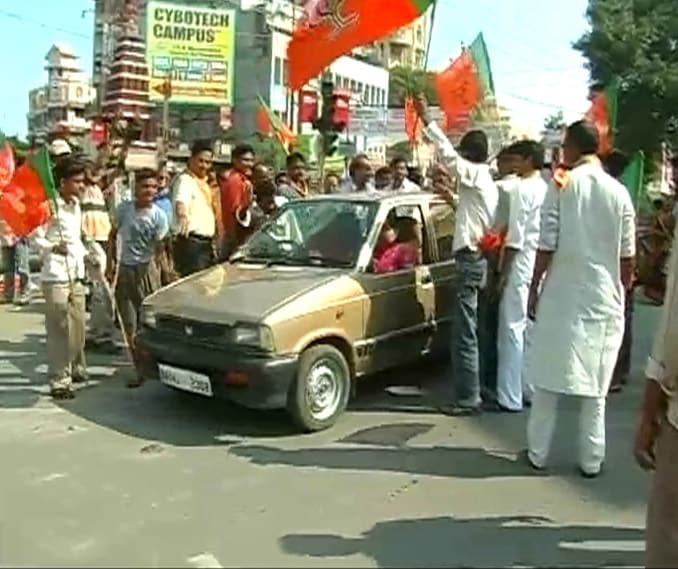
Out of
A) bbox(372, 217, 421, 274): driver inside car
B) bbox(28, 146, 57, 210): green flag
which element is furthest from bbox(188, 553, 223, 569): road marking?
bbox(28, 146, 57, 210): green flag

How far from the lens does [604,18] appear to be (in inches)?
1276

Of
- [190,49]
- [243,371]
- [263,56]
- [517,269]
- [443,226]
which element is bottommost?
[243,371]

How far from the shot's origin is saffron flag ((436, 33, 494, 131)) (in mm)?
10977

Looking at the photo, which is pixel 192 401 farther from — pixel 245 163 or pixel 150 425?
pixel 245 163

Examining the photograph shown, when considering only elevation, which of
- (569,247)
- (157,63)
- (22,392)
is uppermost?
(157,63)

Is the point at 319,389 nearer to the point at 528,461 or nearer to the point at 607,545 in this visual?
the point at 528,461

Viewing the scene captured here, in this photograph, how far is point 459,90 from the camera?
11.1 metres

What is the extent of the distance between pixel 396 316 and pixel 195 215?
2.29m

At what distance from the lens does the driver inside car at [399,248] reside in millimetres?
7656

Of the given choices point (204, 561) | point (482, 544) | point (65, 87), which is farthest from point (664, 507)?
point (65, 87)

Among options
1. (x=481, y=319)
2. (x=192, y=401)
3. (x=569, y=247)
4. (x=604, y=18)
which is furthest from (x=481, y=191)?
(x=604, y=18)

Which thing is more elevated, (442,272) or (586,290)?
(586,290)

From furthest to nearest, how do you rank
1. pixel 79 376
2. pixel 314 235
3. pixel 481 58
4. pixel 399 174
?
pixel 399 174, pixel 481 58, pixel 79 376, pixel 314 235

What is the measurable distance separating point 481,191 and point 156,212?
2841 millimetres
